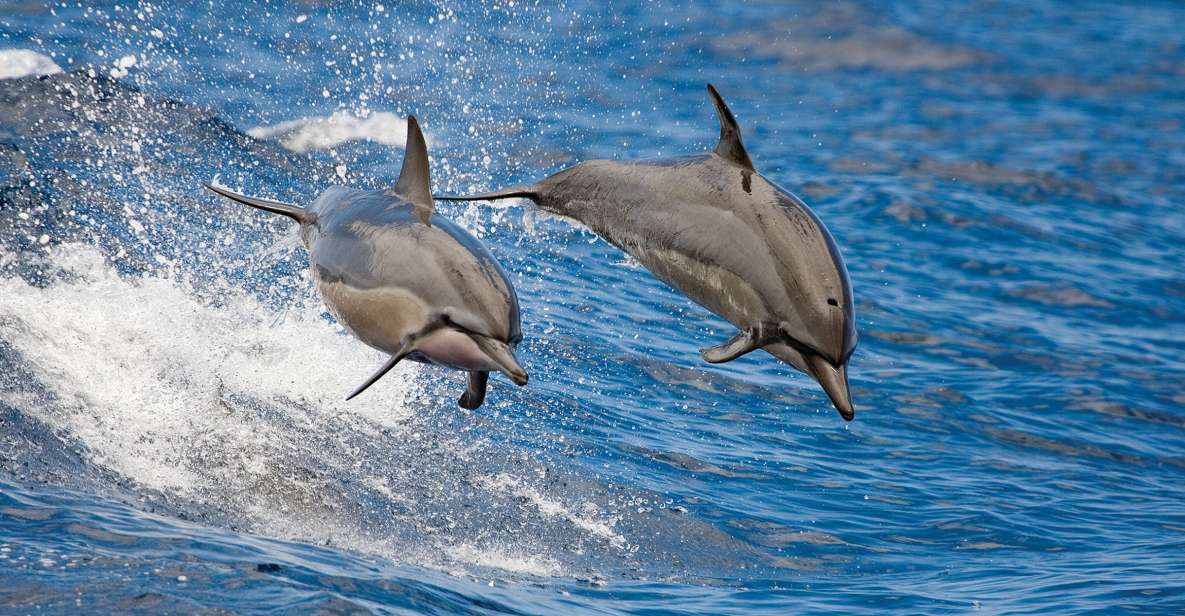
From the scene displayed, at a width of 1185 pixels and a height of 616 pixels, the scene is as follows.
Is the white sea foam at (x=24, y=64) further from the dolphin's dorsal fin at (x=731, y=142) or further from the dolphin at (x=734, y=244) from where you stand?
the dolphin's dorsal fin at (x=731, y=142)

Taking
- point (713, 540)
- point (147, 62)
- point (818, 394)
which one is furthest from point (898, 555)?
point (147, 62)

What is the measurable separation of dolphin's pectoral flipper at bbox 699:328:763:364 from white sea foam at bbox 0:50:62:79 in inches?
500

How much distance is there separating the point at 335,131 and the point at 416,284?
40.3 feet

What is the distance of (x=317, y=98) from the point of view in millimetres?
18844

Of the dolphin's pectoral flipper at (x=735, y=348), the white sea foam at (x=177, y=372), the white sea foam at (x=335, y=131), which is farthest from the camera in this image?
the white sea foam at (x=335, y=131)

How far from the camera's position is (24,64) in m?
16.2

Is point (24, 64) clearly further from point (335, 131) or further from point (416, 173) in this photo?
point (416, 173)

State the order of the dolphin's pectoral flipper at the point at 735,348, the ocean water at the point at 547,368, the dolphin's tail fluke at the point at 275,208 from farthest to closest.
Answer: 1. the ocean water at the point at 547,368
2. the dolphin's tail fluke at the point at 275,208
3. the dolphin's pectoral flipper at the point at 735,348

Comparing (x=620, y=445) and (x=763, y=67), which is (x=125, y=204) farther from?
(x=763, y=67)

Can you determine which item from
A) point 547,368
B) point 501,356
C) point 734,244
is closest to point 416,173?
point 501,356

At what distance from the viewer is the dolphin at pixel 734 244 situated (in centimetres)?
524

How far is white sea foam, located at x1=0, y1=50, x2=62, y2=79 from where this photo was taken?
1577 cm

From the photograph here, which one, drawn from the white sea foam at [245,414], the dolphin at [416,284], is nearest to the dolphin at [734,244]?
the dolphin at [416,284]

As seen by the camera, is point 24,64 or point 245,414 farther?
point 24,64
